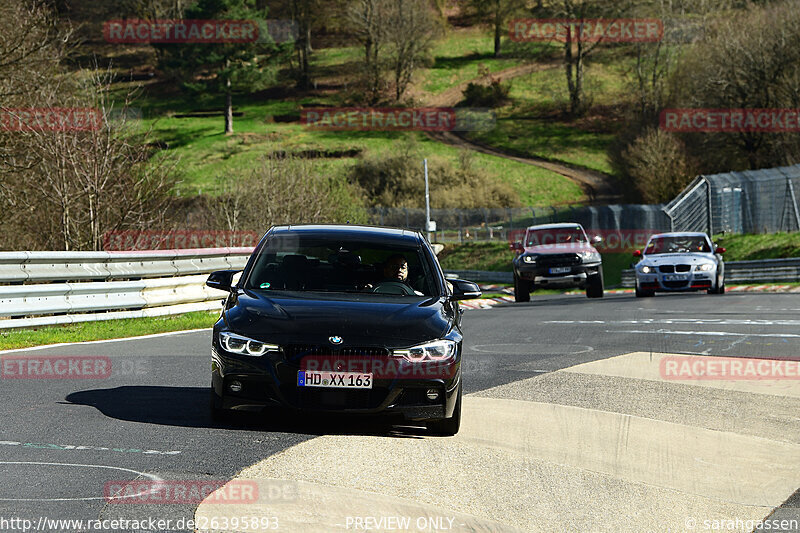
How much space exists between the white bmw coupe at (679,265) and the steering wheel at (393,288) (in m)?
17.2

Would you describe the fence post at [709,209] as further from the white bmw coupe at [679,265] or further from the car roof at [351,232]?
the car roof at [351,232]

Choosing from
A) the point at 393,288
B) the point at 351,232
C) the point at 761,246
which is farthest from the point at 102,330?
the point at 761,246

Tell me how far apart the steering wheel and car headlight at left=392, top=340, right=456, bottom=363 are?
3.20ft

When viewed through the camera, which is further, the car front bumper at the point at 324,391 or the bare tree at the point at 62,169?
the bare tree at the point at 62,169

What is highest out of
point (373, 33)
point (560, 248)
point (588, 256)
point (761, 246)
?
point (373, 33)

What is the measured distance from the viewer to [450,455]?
689 cm

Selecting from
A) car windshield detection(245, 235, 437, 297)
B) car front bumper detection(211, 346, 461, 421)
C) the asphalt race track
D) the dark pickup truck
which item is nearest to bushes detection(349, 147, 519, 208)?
the dark pickup truck

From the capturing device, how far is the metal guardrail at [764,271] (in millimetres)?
35031

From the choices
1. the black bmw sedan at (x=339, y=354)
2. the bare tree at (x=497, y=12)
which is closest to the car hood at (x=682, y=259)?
the black bmw sedan at (x=339, y=354)

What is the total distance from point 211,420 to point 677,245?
63.2 feet

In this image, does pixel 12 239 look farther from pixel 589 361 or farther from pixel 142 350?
pixel 589 361

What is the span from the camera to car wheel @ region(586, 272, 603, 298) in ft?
83.4

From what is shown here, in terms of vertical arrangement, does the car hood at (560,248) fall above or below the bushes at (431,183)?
above

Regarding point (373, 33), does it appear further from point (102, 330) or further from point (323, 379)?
point (323, 379)
